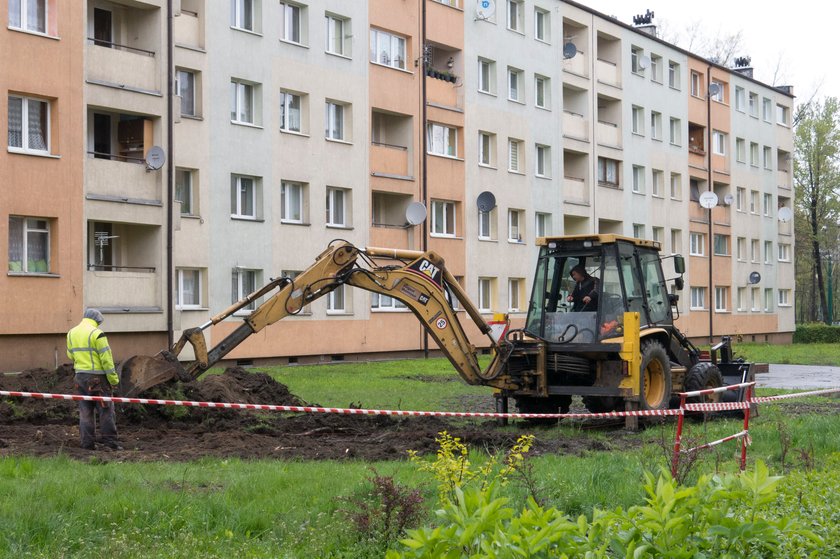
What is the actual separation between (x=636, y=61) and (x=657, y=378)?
37705mm

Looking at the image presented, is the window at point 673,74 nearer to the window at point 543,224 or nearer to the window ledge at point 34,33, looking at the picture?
the window at point 543,224

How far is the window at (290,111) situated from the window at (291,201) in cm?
170

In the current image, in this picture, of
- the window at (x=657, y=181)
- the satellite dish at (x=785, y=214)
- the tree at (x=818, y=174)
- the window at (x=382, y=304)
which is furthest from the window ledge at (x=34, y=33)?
the tree at (x=818, y=174)

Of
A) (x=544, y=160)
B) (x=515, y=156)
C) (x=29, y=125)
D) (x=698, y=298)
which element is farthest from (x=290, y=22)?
(x=698, y=298)

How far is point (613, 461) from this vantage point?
38.0ft

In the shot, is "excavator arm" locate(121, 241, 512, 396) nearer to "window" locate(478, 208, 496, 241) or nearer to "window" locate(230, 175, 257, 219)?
"window" locate(230, 175, 257, 219)

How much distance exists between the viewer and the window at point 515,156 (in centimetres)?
4338

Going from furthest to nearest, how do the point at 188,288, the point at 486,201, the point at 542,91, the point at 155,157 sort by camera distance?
the point at 542,91, the point at 486,201, the point at 188,288, the point at 155,157

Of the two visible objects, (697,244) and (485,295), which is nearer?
(485,295)

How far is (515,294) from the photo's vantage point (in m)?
43.8

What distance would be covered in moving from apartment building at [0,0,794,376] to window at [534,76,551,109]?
0.34ft

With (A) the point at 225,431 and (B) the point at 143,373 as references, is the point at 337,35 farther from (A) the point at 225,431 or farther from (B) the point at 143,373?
(A) the point at 225,431

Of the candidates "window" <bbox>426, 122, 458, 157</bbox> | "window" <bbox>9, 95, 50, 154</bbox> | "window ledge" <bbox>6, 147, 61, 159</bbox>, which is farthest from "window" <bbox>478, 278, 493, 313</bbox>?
"window" <bbox>9, 95, 50, 154</bbox>

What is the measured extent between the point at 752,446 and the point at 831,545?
825 cm
